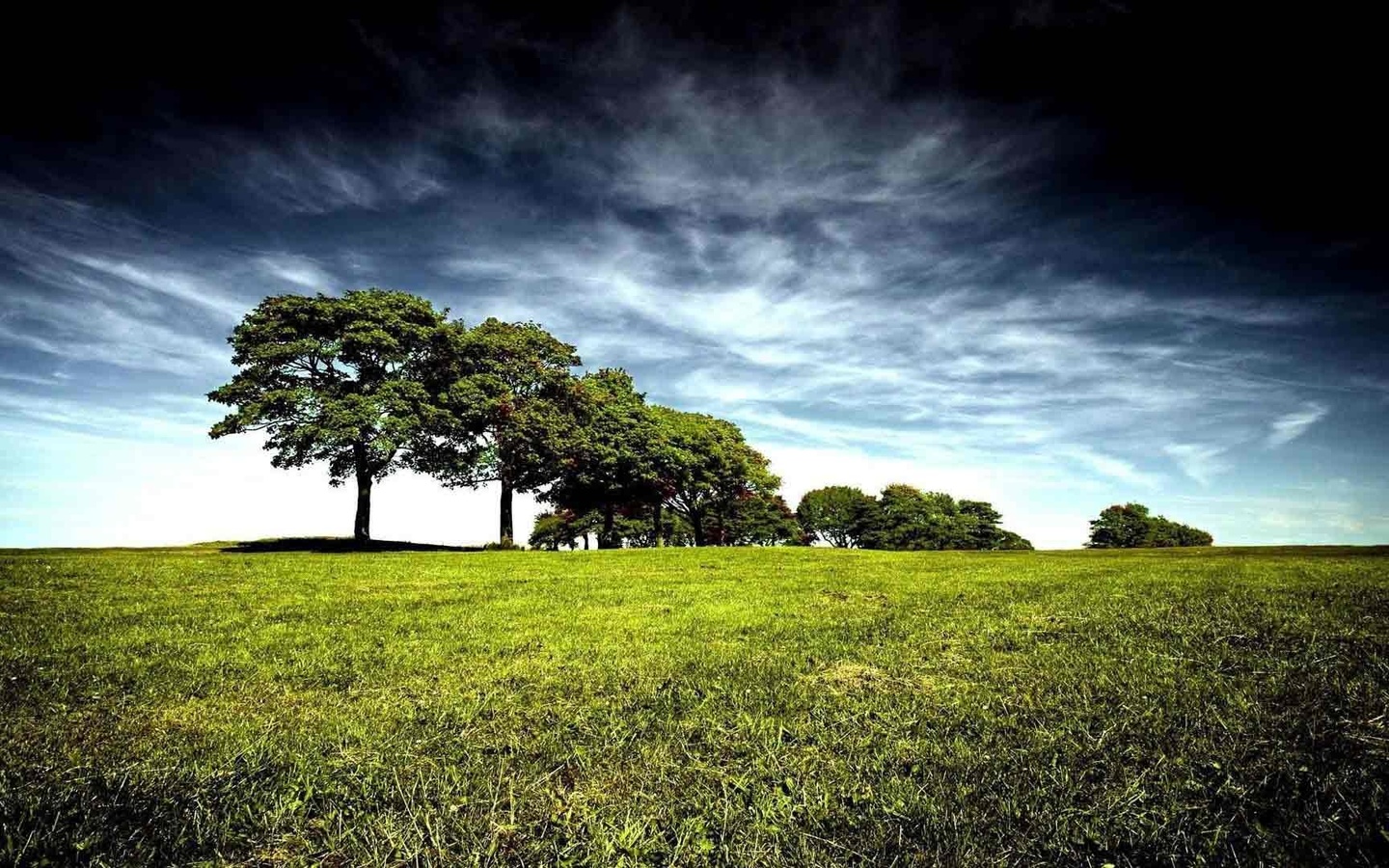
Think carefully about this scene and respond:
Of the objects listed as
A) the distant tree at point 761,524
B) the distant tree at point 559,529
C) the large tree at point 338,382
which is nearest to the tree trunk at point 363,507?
the large tree at point 338,382

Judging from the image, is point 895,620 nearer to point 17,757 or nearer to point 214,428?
point 17,757

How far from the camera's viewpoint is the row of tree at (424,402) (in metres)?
32.3

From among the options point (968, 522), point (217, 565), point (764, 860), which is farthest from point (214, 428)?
point (968, 522)

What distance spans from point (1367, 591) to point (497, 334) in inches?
1521

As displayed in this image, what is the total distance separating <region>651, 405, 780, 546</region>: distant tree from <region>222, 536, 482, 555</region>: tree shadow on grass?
66.2ft

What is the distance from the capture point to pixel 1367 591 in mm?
13023

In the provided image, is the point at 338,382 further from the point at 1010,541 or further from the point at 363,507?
the point at 1010,541

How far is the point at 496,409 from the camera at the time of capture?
120ft

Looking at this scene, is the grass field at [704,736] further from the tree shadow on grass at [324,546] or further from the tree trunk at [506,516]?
the tree trunk at [506,516]

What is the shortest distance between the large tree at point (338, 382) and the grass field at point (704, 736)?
19918 millimetres

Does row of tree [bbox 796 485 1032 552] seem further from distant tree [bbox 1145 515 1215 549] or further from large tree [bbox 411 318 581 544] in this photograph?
large tree [bbox 411 318 581 544]

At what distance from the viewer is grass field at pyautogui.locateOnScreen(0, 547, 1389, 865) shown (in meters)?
4.26

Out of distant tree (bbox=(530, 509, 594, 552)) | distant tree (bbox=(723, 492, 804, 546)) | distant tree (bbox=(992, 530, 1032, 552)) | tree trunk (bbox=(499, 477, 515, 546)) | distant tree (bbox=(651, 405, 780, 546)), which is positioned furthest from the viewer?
distant tree (bbox=(992, 530, 1032, 552))

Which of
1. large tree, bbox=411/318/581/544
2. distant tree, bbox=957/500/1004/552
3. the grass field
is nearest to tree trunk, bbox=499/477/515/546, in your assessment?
large tree, bbox=411/318/581/544
